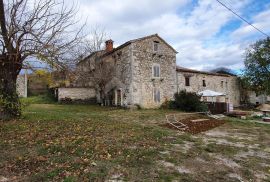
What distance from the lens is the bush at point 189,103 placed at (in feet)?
71.7

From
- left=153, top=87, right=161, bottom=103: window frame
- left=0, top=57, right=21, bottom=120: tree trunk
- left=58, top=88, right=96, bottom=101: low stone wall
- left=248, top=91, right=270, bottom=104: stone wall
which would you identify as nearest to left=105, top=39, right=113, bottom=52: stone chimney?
left=58, top=88, right=96, bottom=101: low stone wall

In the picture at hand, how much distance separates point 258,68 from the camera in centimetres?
3709

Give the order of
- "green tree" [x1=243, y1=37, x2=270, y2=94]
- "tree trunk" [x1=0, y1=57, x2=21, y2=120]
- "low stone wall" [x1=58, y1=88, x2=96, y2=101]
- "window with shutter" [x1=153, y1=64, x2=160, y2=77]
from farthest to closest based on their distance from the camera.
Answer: "green tree" [x1=243, y1=37, x2=270, y2=94], "low stone wall" [x1=58, y1=88, x2=96, y2=101], "window with shutter" [x1=153, y1=64, x2=160, y2=77], "tree trunk" [x1=0, y1=57, x2=21, y2=120]

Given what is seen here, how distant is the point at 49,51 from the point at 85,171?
692 cm

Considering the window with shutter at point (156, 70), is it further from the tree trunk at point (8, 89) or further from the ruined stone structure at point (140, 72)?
the tree trunk at point (8, 89)

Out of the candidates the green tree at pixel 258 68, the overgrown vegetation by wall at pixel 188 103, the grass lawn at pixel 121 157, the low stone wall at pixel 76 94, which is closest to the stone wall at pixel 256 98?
the green tree at pixel 258 68

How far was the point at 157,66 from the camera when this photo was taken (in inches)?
1005

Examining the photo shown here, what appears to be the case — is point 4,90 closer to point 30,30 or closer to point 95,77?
point 30,30

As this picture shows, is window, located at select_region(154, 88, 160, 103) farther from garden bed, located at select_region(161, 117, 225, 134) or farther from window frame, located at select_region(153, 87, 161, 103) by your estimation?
garden bed, located at select_region(161, 117, 225, 134)

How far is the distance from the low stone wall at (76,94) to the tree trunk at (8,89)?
1656cm

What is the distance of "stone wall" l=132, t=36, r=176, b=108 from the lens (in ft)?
78.0

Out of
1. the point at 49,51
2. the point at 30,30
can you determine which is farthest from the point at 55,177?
the point at 30,30

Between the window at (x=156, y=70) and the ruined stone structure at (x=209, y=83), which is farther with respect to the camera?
the ruined stone structure at (x=209, y=83)

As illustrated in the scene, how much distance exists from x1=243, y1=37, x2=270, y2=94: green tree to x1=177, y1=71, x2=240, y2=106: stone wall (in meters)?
2.08
